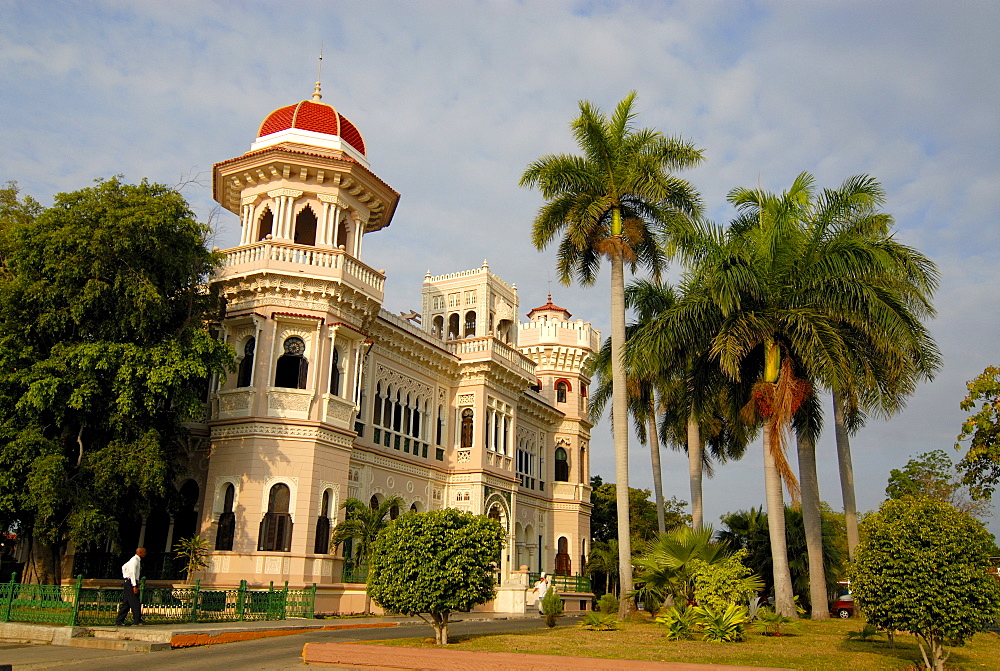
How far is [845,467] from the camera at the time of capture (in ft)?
81.7

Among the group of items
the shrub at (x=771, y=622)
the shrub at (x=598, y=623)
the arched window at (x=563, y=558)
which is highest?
the arched window at (x=563, y=558)

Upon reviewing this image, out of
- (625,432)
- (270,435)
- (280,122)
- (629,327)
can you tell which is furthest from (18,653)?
(629,327)

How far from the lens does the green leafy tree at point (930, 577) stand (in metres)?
11.0

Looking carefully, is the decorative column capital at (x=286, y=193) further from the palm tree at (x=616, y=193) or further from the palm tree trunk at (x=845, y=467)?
the palm tree trunk at (x=845, y=467)

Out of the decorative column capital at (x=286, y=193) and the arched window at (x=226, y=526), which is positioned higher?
the decorative column capital at (x=286, y=193)

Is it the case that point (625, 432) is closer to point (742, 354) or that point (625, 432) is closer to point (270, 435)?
point (742, 354)

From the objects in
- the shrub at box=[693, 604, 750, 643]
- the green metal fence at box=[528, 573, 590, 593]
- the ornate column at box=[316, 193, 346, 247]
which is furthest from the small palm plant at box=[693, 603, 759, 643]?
the green metal fence at box=[528, 573, 590, 593]

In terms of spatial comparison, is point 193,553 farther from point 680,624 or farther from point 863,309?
point 863,309

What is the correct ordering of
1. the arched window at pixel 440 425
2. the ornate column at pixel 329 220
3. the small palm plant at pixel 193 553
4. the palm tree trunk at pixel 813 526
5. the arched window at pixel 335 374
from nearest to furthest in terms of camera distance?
the palm tree trunk at pixel 813 526
the small palm plant at pixel 193 553
the arched window at pixel 335 374
the ornate column at pixel 329 220
the arched window at pixel 440 425

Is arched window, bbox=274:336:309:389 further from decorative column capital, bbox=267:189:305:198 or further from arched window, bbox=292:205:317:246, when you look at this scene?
arched window, bbox=292:205:317:246

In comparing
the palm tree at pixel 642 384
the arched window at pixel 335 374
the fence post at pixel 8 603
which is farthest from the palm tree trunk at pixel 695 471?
the fence post at pixel 8 603

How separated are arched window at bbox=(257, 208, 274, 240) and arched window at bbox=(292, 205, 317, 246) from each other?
2.98 feet

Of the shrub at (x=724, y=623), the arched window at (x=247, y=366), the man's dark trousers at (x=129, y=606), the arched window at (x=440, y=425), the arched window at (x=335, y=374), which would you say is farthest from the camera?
the arched window at (x=440, y=425)

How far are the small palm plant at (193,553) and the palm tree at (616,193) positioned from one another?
39.2 ft
